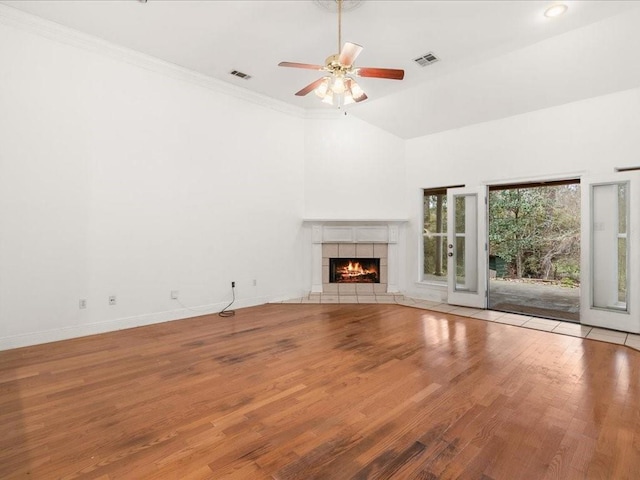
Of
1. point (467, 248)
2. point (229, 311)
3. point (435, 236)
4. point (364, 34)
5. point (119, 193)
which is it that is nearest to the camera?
point (364, 34)

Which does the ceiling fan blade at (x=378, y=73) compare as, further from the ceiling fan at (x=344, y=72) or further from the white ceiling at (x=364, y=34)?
the white ceiling at (x=364, y=34)

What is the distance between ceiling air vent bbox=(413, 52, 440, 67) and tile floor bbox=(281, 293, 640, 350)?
367 cm

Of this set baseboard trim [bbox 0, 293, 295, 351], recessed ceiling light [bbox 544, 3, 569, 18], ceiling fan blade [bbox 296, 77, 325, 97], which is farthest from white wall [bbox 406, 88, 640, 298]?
baseboard trim [bbox 0, 293, 295, 351]

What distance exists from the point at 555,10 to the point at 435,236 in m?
3.75

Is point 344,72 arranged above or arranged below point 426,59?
below

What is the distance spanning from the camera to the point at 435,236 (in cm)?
626

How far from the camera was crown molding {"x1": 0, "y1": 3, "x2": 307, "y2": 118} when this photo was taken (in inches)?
138

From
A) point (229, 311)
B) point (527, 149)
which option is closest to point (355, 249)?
point (229, 311)

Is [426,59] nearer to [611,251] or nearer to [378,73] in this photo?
[378,73]

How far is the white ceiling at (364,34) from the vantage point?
337 cm

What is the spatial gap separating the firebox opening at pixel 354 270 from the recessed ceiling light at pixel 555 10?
14.2 ft

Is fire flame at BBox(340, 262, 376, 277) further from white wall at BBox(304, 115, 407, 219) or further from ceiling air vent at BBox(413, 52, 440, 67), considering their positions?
ceiling air vent at BBox(413, 52, 440, 67)

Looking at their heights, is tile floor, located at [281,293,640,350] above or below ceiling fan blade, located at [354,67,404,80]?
below

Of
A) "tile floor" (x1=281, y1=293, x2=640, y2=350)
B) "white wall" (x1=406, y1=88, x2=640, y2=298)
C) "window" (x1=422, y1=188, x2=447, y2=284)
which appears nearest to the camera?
"tile floor" (x1=281, y1=293, x2=640, y2=350)
